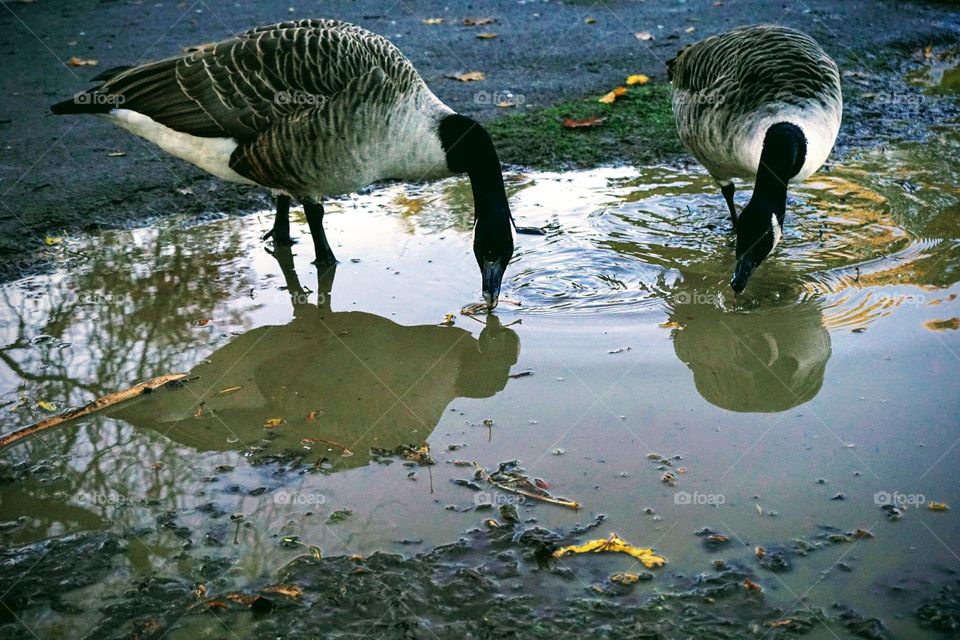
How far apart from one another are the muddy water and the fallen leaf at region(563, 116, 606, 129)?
1440 mm

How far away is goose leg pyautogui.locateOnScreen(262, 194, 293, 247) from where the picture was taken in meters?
6.66

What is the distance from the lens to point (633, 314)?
5.55 m

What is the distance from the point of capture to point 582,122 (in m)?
8.68

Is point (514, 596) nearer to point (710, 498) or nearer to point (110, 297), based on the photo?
point (710, 498)

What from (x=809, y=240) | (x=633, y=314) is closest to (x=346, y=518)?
(x=633, y=314)

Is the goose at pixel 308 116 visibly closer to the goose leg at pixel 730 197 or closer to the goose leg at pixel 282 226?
the goose leg at pixel 282 226
